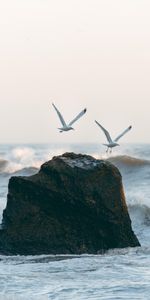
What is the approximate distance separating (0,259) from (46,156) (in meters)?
39.9

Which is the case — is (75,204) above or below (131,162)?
below

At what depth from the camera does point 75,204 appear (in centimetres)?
1357

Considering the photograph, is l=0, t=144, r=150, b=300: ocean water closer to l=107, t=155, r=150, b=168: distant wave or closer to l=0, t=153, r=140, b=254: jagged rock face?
l=0, t=153, r=140, b=254: jagged rock face

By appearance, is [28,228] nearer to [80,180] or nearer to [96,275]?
[80,180]

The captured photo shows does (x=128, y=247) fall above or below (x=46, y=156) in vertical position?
below

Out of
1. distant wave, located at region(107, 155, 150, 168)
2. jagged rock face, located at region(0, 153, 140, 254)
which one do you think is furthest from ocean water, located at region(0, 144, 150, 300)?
distant wave, located at region(107, 155, 150, 168)

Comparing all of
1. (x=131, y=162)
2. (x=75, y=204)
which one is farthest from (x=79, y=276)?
(x=131, y=162)

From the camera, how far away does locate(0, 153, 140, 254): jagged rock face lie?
13398mm

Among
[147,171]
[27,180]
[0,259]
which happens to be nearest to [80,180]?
[27,180]

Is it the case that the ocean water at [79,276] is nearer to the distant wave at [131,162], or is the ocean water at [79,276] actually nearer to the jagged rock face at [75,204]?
the jagged rock face at [75,204]

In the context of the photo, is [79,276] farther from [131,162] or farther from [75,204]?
[131,162]

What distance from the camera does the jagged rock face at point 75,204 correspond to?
13398 millimetres

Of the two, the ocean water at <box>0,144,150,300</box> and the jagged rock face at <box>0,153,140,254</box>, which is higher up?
the jagged rock face at <box>0,153,140,254</box>

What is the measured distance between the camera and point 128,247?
1363 cm
